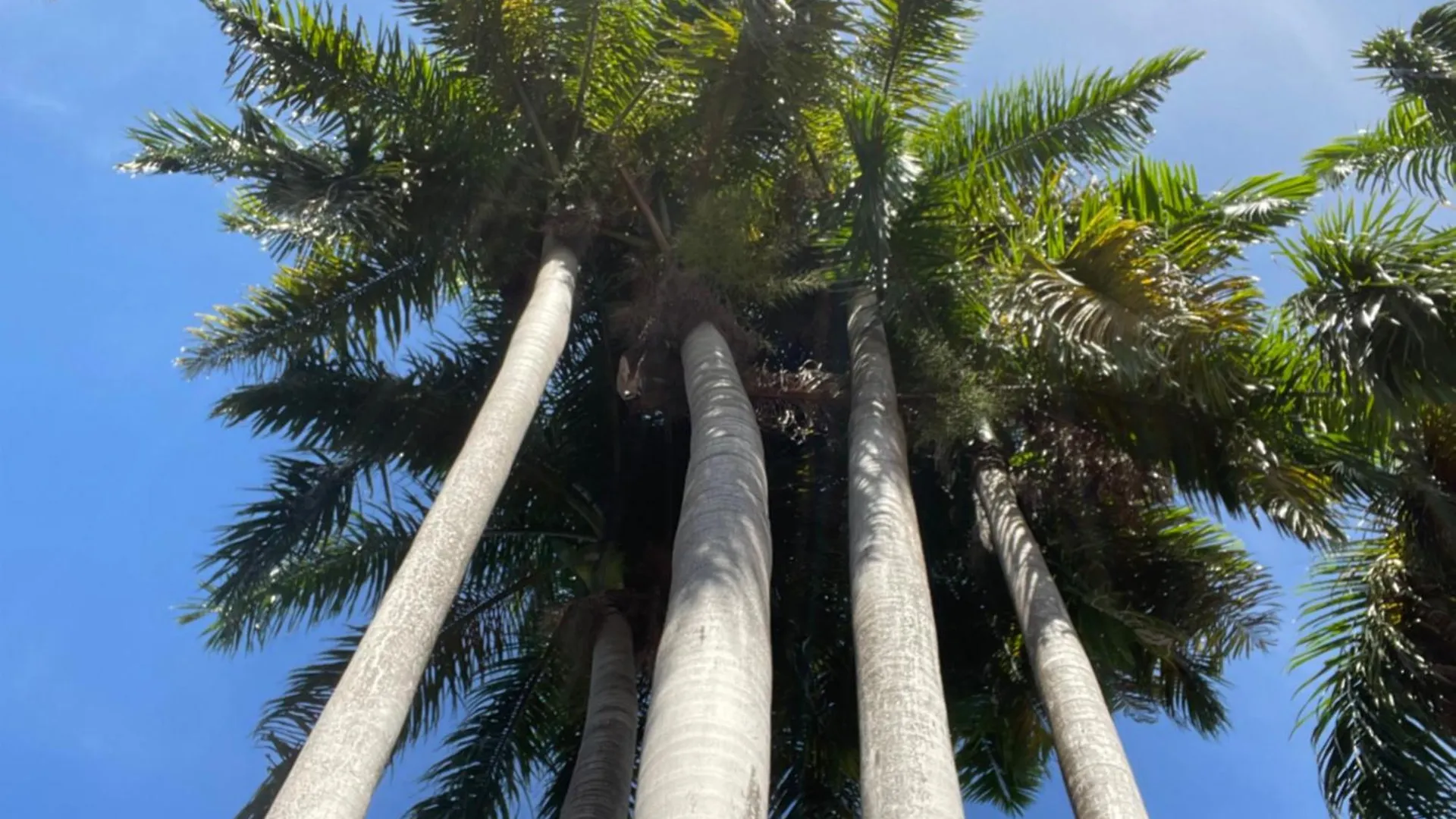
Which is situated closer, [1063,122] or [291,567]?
[1063,122]

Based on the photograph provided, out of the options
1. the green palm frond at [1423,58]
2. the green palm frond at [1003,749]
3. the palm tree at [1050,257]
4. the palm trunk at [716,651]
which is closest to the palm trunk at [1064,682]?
the palm tree at [1050,257]

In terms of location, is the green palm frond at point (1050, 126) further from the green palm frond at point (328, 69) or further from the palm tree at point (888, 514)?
the green palm frond at point (328, 69)

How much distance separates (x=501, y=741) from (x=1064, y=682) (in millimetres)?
5754

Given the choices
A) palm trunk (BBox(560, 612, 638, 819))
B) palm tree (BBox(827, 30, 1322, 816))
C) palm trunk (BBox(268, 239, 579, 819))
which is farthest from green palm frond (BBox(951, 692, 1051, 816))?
palm trunk (BBox(268, 239, 579, 819))

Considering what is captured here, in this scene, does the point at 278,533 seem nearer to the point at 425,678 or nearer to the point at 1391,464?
the point at 425,678

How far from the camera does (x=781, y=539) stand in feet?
38.1

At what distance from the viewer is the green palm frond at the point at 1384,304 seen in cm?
740

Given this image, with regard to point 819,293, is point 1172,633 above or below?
below

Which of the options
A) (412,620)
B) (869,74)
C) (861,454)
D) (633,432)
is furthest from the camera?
(633,432)

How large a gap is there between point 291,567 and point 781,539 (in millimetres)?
4387

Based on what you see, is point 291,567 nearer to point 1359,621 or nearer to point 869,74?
point 869,74

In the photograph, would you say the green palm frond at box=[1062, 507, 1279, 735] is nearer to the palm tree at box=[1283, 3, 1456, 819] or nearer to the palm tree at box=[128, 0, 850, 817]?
the palm tree at box=[1283, 3, 1456, 819]

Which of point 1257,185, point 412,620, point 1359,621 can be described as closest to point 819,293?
point 1257,185

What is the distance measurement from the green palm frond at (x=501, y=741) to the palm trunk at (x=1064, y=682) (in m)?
4.34
